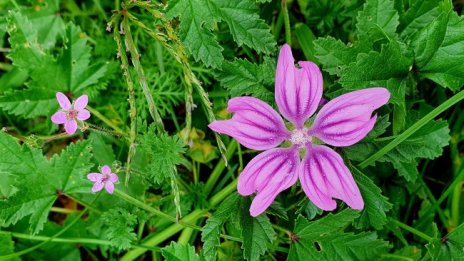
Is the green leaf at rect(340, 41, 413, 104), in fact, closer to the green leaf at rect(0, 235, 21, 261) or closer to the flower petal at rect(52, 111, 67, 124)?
the flower petal at rect(52, 111, 67, 124)

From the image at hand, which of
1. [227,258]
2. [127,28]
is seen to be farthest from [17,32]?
[227,258]

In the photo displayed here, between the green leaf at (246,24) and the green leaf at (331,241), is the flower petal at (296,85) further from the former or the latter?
the green leaf at (331,241)

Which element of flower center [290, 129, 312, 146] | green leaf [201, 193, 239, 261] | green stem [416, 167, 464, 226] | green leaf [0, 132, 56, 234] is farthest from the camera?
green stem [416, 167, 464, 226]

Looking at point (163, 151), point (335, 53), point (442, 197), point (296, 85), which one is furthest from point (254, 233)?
point (442, 197)

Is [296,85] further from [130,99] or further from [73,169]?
[73,169]

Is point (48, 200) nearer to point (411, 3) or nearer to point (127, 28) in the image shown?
point (127, 28)

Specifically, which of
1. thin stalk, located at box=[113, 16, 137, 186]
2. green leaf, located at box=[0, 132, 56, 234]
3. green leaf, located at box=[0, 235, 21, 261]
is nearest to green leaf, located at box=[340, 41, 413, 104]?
thin stalk, located at box=[113, 16, 137, 186]
